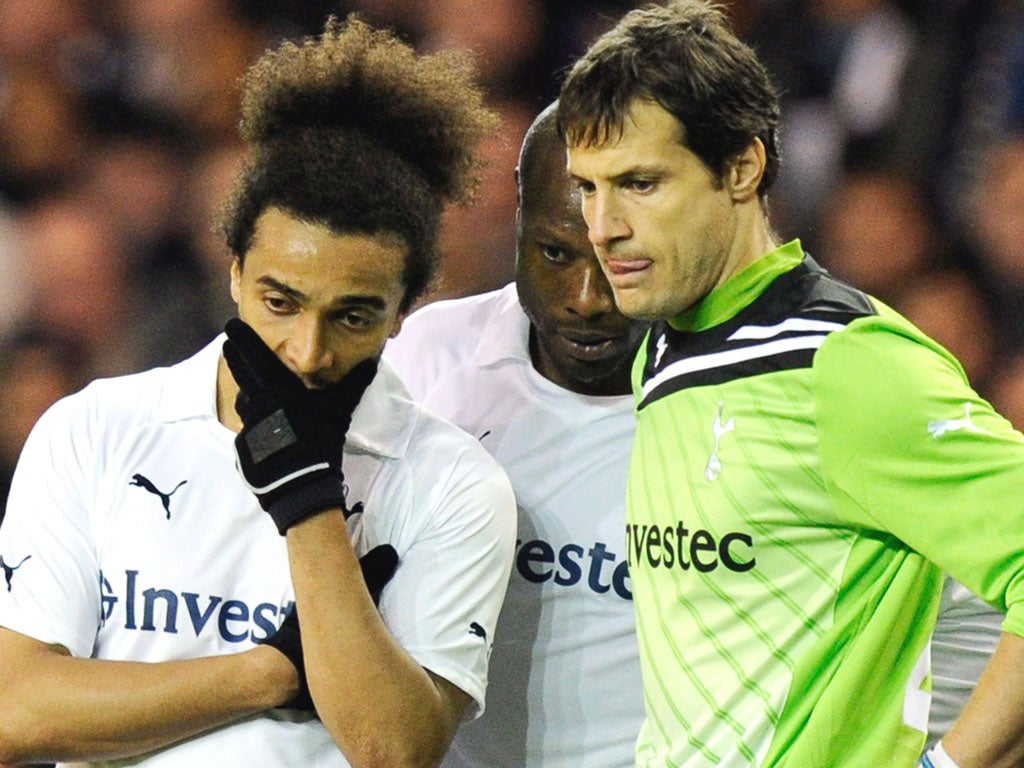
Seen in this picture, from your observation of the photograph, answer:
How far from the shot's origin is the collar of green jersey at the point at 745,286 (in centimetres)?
165

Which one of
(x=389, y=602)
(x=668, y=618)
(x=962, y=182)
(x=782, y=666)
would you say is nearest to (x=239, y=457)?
(x=389, y=602)

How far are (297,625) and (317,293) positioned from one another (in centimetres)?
37

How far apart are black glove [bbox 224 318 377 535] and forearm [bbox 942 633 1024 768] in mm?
685

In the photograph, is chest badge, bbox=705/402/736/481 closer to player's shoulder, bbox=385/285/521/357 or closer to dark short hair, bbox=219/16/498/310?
dark short hair, bbox=219/16/498/310

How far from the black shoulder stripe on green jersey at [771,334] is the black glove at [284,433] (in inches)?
15.1

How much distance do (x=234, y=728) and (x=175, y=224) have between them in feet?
6.64

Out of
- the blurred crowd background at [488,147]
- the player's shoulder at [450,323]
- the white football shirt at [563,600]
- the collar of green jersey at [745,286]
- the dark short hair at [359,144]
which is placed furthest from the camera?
the blurred crowd background at [488,147]

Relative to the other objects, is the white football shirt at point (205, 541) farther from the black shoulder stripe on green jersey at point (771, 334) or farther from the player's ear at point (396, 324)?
the black shoulder stripe on green jersey at point (771, 334)

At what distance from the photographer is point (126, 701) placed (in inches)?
62.7

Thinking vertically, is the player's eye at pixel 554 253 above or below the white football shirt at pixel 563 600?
above

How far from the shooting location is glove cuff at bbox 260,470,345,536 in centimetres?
160

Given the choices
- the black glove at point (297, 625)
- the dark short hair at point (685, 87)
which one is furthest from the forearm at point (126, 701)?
the dark short hair at point (685, 87)

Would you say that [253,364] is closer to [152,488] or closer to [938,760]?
[152,488]

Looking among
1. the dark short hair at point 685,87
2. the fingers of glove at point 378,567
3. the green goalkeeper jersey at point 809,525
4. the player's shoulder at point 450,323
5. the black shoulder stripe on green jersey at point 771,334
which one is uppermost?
the player's shoulder at point 450,323
